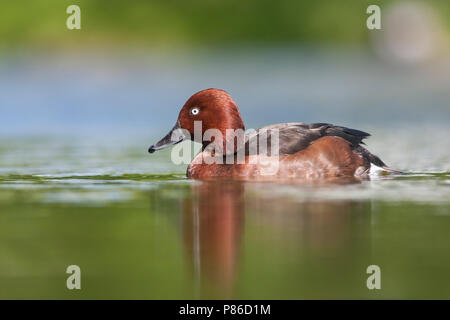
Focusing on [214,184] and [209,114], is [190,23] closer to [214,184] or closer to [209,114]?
[209,114]

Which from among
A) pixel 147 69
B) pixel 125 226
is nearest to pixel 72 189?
pixel 125 226

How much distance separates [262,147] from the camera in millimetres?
9320

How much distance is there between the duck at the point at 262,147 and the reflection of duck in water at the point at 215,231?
0.90 m

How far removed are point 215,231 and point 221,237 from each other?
0.17m

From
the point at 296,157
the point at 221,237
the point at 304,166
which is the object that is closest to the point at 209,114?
the point at 296,157

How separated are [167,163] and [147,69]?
9948 millimetres

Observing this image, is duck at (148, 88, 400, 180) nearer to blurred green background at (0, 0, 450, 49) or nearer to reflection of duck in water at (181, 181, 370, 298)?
reflection of duck in water at (181, 181, 370, 298)

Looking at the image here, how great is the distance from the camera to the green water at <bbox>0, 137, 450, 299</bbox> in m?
5.02

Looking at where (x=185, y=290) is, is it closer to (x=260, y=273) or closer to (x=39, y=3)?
(x=260, y=273)

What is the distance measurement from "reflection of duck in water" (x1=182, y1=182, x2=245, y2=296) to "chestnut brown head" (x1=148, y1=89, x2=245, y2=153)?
140 centimetres

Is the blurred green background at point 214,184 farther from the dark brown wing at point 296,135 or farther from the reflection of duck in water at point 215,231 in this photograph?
the dark brown wing at point 296,135

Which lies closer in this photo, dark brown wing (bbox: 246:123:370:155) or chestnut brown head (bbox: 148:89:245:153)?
dark brown wing (bbox: 246:123:370:155)

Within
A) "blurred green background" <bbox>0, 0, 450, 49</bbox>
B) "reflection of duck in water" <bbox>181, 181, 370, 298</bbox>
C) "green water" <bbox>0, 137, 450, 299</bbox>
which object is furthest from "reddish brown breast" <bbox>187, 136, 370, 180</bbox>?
"blurred green background" <bbox>0, 0, 450, 49</bbox>

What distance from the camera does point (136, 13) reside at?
70.4 feet
